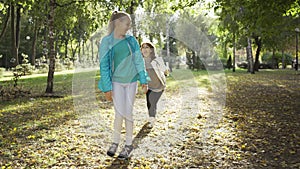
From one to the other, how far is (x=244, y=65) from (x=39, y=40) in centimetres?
3453

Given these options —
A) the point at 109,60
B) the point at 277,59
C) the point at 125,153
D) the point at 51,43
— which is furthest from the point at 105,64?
the point at 277,59

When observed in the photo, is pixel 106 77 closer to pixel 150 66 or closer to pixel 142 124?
pixel 150 66

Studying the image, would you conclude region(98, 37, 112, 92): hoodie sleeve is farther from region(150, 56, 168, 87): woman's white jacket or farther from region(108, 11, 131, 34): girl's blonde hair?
region(150, 56, 168, 87): woman's white jacket

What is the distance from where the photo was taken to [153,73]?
20.3ft

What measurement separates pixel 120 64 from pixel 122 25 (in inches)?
21.3

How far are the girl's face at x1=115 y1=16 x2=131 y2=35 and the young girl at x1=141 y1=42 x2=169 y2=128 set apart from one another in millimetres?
1661

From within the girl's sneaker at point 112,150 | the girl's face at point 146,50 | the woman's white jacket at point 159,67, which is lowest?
the girl's sneaker at point 112,150

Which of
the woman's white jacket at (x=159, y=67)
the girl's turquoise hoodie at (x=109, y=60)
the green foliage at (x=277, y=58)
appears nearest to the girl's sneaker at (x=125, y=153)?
the girl's turquoise hoodie at (x=109, y=60)

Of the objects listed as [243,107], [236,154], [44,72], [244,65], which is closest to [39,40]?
[44,72]

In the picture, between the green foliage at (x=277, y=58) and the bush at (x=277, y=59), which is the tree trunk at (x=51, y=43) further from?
the green foliage at (x=277, y=58)

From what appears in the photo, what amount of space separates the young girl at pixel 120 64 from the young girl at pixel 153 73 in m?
1.61

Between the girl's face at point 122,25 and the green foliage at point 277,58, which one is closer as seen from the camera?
the girl's face at point 122,25

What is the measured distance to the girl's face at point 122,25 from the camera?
4.14 m

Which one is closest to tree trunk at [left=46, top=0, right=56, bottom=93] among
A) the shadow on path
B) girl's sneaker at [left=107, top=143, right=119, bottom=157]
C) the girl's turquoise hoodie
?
the shadow on path
